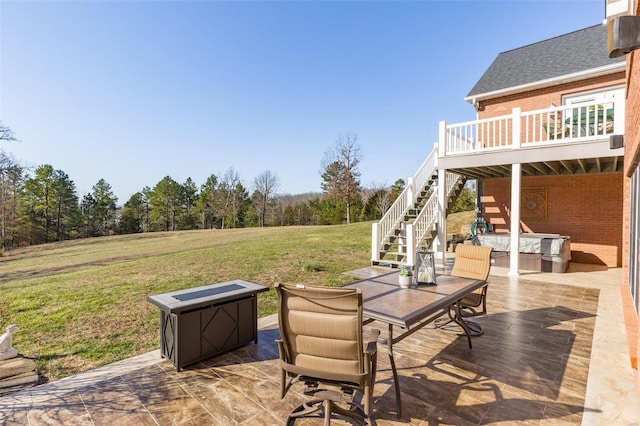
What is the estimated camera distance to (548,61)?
1170 cm

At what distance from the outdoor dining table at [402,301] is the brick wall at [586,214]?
9372 mm

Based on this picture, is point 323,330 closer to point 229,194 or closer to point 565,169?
point 565,169

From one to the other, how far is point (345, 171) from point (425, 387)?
28.8 meters

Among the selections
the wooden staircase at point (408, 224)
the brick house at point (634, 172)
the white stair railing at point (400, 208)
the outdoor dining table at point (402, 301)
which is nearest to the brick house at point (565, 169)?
the white stair railing at point (400, 208)

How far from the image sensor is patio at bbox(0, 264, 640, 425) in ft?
8.44

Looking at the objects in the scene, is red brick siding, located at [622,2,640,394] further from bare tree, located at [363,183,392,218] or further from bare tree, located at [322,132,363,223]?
bare tree, located at [363,183,392,218]

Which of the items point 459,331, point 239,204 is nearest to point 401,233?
point 459,331

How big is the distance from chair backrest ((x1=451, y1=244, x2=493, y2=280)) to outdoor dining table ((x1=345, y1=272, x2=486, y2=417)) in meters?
0.79

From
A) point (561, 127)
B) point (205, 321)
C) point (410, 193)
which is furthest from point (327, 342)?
point (561, 127)

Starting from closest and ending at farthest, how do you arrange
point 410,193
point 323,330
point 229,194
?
point 323,330, point 410,193, point 229,194

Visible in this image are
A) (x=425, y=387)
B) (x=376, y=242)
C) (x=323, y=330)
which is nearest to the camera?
(x=323, y=330)

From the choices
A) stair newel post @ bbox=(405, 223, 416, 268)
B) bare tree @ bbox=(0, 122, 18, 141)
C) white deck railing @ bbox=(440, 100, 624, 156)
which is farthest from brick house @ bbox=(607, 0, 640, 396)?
bare tree @ bbox=(0, 122, 18, 141)

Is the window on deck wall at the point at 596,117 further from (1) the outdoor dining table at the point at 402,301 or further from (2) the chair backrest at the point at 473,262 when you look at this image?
(1) the outdoor dining table at the point at 402,301

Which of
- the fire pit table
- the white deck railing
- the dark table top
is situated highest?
the white deck railing
